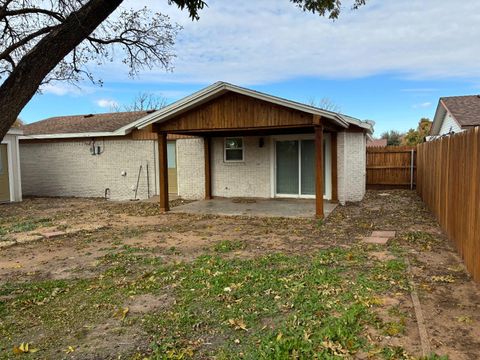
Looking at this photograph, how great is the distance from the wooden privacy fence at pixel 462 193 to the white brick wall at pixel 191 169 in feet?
27.7

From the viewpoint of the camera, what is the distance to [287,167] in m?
13.7

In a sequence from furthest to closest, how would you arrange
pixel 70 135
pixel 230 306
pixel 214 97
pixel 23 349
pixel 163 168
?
pixel 70 135 < pixel 163 168 < pixel 214 97 < pixel 230 306 < pixel 23 349

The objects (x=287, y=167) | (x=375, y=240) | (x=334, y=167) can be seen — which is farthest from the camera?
(x=287, y=167)

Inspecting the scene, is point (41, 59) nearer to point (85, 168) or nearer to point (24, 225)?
point (24, 225)

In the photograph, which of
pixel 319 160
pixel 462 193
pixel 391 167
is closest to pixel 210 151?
pixel 319 160

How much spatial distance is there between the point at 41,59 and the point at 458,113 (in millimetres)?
16226

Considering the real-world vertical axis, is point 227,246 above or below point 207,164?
below

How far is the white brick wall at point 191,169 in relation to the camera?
14820 mm

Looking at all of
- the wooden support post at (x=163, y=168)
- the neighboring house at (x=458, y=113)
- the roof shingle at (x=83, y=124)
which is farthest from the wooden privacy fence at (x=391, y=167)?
the roof shingle at (x=83, y=124)

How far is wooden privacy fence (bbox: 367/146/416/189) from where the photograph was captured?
17703 millimetres

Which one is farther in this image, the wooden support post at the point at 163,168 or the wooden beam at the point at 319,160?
the wooden support post at the point at 163,168

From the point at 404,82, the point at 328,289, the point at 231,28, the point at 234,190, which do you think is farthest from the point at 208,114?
the point at 404,82

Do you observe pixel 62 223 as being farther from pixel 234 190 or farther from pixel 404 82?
pixel 404 82

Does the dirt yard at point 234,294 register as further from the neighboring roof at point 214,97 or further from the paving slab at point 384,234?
the neighboring roof at point 214,97
